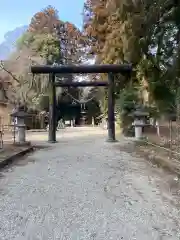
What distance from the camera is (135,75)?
17.9 m

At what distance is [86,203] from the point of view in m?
5.01

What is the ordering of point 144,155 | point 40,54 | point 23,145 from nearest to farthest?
point 144,155, point 23,145, point 40,54

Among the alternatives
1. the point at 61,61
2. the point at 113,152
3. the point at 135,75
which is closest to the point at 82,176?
the point at 113,152

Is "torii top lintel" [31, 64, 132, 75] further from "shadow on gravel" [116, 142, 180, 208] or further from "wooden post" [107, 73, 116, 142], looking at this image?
"shadow on gravel" [116, 142, 180, 208]

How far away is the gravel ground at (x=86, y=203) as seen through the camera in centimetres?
386

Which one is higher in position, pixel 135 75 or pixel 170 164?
pixel 135 75

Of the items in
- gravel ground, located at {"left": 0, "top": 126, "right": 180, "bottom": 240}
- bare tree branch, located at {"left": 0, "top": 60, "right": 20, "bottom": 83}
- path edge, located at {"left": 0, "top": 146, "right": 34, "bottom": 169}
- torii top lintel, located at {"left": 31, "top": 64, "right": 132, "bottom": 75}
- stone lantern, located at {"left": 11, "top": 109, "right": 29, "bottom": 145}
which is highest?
bare tree branch, located at {"left": 0, "top": 60, "right": 20, "bottom": 83}

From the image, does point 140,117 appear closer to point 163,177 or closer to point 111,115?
point 111,115

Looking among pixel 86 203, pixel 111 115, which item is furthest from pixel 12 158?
pixel 111 115

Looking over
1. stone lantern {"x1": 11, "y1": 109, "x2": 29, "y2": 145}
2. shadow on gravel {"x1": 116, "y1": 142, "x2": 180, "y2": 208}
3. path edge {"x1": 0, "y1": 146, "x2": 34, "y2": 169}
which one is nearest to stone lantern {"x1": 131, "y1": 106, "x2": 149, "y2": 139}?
shadow on gravel {"x1": 116, "y1": 142, "x2": 180, "y2": 208}

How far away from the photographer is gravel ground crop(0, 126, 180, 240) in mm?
3861

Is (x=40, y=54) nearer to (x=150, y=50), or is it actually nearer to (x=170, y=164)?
(x=150, y=50)

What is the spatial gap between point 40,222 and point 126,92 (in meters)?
13.0

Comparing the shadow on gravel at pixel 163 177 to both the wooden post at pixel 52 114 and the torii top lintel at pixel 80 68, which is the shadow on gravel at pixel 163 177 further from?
the wooden post at pixel 52 114
